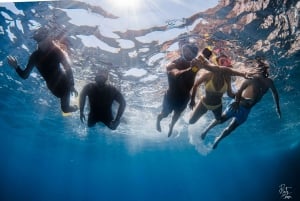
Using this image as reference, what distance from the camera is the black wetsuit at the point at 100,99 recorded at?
26.1ft

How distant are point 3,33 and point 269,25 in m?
12.8

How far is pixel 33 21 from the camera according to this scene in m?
11.2

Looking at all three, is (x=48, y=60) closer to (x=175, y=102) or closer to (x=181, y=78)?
(x=181, y=78)

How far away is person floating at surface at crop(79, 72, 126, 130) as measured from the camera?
7916 millimetres

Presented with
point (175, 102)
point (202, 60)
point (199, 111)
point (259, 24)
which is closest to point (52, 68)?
point (175, 102)

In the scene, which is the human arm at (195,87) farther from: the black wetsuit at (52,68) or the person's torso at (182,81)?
the black wetsuit at (52,68)

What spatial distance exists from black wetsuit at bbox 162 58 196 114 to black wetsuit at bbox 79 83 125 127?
1.63 m

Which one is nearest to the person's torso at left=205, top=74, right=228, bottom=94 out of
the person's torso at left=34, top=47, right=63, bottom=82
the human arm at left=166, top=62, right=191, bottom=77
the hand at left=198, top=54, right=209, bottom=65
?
the human arm at left=166, top=62, right=191, bottom=77

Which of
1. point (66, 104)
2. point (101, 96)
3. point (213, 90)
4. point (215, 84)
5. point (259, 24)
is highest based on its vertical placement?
point (259, 24)

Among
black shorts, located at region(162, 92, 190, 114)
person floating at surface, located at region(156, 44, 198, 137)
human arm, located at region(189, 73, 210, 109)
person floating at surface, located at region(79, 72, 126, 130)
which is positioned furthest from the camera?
black shorts, located at region(162, 92, 190, 114)

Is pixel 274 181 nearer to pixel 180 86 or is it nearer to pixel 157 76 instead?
pixel 157 76

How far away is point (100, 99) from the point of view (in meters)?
8.14

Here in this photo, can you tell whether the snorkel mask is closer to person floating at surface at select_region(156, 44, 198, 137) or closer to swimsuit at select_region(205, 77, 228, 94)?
person floating at surface at select_region(156, 44, 198, 137)

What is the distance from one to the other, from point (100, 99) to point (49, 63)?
1.87m
